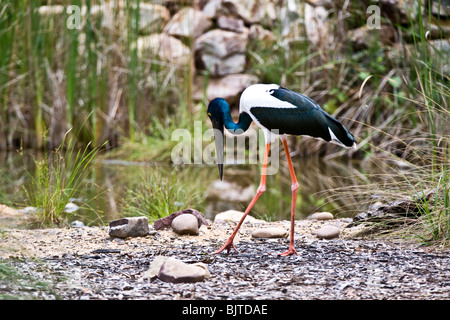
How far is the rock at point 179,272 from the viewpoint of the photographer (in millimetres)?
2773

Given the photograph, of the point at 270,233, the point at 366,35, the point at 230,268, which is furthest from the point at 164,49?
the point at 230,268

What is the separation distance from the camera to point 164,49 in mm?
11820

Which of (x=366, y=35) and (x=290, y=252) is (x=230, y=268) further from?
(x=366, y=35)

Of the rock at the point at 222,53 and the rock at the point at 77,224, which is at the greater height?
the rock at the point at 222,53

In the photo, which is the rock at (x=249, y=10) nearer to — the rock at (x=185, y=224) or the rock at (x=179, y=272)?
the rock at (x=185, y=224)

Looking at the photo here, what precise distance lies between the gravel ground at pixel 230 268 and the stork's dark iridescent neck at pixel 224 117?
0.73 m

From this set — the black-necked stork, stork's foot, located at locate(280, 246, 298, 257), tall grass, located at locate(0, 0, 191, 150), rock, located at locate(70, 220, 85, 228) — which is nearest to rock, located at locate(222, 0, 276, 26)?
tall grass, located at locate(0, 0, 191, 150)

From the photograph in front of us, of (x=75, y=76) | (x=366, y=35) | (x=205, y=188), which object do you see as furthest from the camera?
(x=366, y=35)

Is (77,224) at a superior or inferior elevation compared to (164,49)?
inferior

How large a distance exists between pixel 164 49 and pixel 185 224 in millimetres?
8284

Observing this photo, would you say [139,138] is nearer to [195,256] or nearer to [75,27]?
[75,27]

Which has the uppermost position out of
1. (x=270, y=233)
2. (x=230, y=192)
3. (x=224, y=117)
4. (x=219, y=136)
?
(x=224, y=117)

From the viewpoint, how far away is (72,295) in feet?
8.34

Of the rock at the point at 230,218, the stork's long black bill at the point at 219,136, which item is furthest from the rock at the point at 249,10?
the stork's long black bill at the point at 219,136
